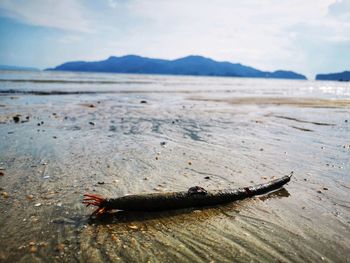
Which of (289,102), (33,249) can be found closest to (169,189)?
(33,249)

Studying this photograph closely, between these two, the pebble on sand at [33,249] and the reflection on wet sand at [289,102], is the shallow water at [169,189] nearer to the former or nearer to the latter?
the pebble on sand at [33,249]

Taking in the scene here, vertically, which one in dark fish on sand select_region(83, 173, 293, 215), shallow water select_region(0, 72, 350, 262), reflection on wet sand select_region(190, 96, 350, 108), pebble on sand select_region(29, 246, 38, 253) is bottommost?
reflection on wet sand select_region(190, 96, 350, 108)

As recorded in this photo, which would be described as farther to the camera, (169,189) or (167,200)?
(169,189)

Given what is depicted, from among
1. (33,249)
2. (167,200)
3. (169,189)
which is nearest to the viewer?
(33,249)

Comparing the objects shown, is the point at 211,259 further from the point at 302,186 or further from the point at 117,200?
the point at 302,186

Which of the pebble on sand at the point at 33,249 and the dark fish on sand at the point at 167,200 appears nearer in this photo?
→ the pebble on sand at the point at 33,249

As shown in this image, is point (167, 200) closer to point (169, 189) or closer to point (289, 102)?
point (169, 189)

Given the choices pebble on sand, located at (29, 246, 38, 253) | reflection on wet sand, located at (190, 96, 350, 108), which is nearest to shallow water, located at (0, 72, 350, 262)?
pebble on sand, located at (29, 246, 38, 253)

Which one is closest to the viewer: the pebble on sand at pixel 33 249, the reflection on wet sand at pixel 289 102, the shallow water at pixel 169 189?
the pebble on sand at pixel 33 249

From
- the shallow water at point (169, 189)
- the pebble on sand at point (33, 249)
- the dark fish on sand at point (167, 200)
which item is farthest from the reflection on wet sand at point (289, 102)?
the pebble on sand at point (33, 249)

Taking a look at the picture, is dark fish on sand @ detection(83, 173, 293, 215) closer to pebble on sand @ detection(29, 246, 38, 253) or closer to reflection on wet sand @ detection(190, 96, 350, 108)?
pebble on sand @ detection(29, 246, 38, 253)

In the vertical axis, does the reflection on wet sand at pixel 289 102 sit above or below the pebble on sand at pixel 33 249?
below

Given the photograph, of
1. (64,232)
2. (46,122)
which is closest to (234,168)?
(64,232)

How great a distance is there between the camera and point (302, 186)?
6.59m
